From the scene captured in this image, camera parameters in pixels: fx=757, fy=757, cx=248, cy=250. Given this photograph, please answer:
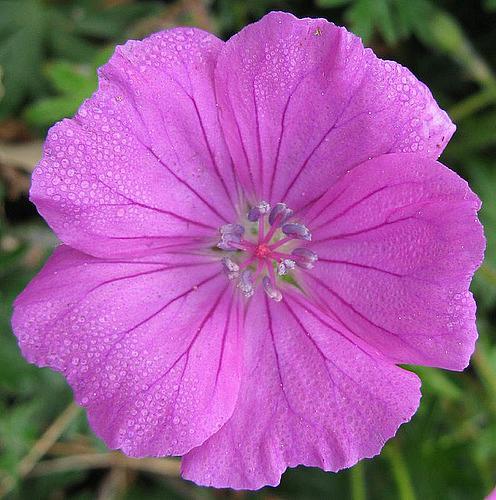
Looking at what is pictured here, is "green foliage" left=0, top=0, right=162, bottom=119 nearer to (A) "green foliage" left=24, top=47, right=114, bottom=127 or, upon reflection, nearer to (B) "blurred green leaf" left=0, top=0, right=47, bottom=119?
(B) "blurred green leaf" left=0, top=0, right=47, bottom=119

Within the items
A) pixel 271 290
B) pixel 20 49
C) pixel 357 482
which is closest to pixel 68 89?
pixel 20 49

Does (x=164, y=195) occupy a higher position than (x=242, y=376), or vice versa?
(x=164, y=195)

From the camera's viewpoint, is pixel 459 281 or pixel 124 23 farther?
pixel 124 23

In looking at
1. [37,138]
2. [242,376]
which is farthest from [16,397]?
[242,376]

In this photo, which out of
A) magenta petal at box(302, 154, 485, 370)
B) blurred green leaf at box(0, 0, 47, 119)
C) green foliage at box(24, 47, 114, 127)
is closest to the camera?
magenta petal at box(302, 154, 485, 370)

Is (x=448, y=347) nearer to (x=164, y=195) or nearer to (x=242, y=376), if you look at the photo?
(x=242, y=376)

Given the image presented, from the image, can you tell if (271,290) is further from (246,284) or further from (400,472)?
(400,472)

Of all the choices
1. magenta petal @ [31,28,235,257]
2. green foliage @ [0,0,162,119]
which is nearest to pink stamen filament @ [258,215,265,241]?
magenta petal @ [31,28,235,257]
